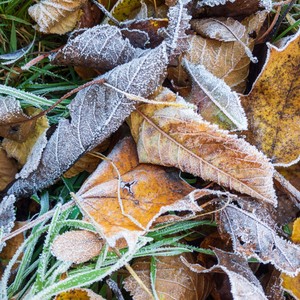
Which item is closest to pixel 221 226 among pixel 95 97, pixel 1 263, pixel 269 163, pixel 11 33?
pixel 269 163

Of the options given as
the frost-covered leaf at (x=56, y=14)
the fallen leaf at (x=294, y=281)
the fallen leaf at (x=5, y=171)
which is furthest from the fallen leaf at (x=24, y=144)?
the fallen leaf at (x=294, y=281)

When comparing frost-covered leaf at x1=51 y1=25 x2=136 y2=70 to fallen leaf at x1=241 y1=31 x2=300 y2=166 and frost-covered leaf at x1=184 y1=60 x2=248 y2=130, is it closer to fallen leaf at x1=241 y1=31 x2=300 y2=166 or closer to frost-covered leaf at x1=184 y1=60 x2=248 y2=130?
frost-covered leaf at x1=184 y1=60 x2=248 y2=130

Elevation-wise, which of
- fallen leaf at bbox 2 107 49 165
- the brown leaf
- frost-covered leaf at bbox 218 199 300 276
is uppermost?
fallen leaf at bbox 2 107 49 165

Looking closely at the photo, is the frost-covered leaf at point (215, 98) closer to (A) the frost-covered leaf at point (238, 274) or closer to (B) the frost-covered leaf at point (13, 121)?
(A) the frost-covered leaf at point (238, 274)

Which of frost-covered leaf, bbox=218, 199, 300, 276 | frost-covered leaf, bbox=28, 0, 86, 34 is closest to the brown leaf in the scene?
frost-covered leaf, bbox=218, 199, 300, 276

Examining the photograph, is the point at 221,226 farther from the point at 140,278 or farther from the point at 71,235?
the point at 71,235

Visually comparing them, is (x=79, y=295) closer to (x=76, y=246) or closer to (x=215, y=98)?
(x=76, y=246)
